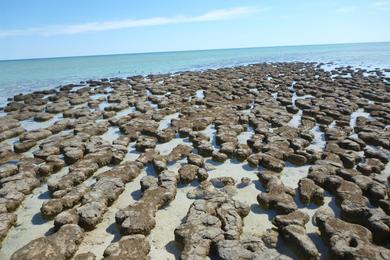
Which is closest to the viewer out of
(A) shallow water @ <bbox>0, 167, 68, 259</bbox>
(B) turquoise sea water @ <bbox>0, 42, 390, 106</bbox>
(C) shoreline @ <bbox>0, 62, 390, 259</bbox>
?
(C) shoreline @ <bbox>0, 62, 390, 259</bbox>

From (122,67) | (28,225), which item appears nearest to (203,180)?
(28,225)

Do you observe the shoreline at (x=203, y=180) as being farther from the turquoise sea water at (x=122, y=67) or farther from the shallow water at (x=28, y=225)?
the turquoise sea water at (x=122, y=67)

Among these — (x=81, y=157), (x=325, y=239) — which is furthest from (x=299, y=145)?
(x=81, y=157)

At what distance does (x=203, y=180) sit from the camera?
763cm

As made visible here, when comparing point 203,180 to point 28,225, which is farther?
point 203,180

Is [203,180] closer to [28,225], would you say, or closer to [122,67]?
[28,225]

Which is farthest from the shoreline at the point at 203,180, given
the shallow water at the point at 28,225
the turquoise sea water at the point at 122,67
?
the turquoise sea water at the point at 122,67

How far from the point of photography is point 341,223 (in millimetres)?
5457

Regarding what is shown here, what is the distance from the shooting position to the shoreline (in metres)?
5.34

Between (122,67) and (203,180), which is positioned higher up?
(203,180)

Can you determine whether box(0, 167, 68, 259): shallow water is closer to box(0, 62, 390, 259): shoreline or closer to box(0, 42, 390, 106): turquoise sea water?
box(0, 62, 390, 259): shoreline

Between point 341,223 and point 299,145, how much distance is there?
Result: 414 centimetres

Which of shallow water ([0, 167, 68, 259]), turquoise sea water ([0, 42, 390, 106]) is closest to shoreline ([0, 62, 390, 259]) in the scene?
shallow water ([0, 167, 68, 259])

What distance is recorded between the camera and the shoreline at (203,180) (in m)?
5.34
